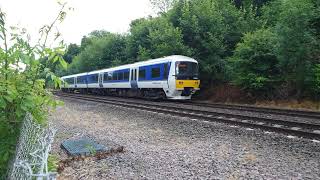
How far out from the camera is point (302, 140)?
827cm

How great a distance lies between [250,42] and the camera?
20.2 meters

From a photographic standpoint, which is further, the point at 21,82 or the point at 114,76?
the point at 114,76

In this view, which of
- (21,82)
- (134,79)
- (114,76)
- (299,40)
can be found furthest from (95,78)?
(21,82)

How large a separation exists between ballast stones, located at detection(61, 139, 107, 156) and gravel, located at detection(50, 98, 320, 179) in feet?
0.75

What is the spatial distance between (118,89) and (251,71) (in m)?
13.2

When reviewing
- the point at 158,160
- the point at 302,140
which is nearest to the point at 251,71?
the point at 302,140

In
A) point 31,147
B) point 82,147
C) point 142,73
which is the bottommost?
point 82,147

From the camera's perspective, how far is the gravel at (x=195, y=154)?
5.93m

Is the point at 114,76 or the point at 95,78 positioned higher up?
the point at 114,76

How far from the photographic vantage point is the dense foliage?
55.5ft

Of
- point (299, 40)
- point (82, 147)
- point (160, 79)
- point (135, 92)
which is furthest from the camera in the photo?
point (135, 92)

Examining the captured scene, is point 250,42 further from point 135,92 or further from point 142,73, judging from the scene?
point 135,92

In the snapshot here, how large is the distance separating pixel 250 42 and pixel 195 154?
14.2m

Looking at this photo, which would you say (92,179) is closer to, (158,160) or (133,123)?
(158,160)
